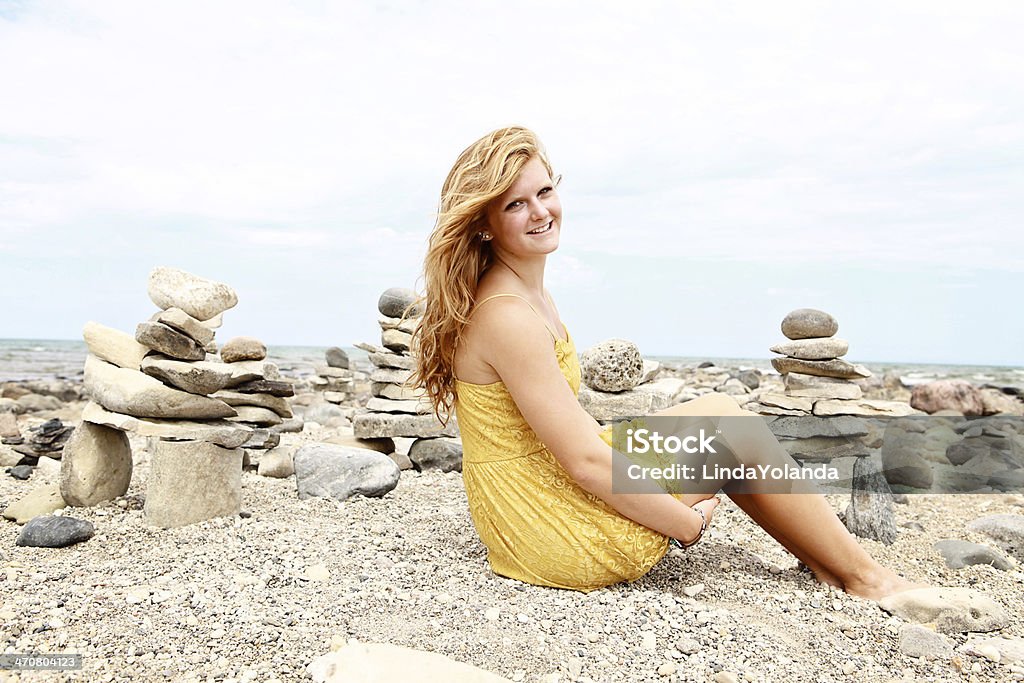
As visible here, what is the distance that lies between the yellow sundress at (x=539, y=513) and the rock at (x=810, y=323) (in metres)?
4.24

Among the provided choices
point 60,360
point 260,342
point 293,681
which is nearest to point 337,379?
point 260,342

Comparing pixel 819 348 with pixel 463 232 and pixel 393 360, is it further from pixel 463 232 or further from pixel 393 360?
pixel 463 232

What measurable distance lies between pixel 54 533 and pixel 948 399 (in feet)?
37.2

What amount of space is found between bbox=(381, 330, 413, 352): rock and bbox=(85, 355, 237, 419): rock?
2.23m

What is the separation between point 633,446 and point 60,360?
31.5m

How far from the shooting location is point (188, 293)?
5.06 meters

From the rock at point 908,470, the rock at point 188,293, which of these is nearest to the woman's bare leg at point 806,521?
the rock at point 188,293

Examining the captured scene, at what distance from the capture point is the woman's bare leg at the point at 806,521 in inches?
152

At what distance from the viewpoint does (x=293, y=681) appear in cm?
279

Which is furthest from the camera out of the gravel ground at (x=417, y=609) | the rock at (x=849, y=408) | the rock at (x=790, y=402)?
the rock at (x=790, y=402)

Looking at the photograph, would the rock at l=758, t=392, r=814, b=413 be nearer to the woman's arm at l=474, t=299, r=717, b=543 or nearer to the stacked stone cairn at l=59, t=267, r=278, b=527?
the woman's arm at l=474, t=299, r=717, b=543

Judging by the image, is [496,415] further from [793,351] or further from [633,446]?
[793,351]

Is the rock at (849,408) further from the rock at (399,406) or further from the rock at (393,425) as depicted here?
the rock at (399,406)

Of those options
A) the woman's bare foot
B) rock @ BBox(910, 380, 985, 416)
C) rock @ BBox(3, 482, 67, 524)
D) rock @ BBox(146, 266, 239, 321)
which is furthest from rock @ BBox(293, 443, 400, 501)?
rock @ BBox(910, 380, 985, 416)
